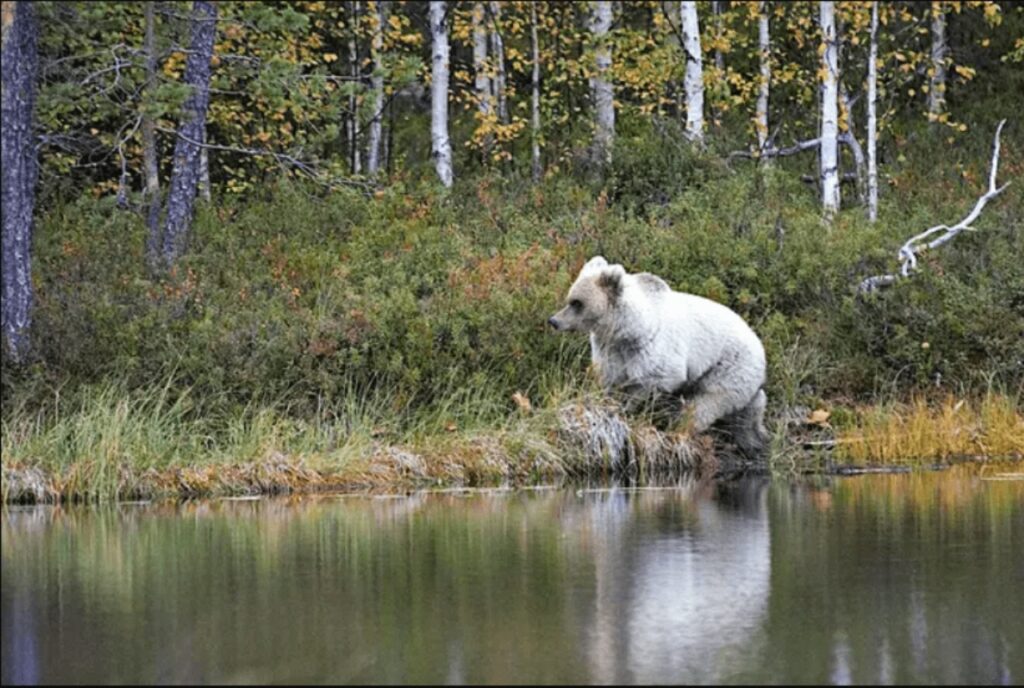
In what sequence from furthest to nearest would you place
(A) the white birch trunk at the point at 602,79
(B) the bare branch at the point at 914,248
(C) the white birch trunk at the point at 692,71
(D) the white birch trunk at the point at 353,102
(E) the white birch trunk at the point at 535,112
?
(D) the white birch trunk at the point at 353,102 < (A) the white birch trunk at the point at 602,79 < (E) the white birch trunk at the point at 535,112 < (C) the white birch trunk at the point at 692,71 < (B) the bare branch at the point at 914,248

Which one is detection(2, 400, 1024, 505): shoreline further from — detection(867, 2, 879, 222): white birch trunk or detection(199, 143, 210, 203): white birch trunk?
detection(199, 143, 210, 203): white birch trunk

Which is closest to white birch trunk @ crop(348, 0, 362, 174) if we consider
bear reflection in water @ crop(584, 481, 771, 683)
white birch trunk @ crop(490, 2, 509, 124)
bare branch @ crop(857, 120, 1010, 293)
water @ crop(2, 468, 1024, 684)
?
white birch trunk @ crop(490, 2, 509, 124)

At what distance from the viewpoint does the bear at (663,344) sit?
1634cm

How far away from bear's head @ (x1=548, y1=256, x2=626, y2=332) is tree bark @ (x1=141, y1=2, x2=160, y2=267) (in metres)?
5.21

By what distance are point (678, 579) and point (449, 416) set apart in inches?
260

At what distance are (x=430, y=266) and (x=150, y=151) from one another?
→ 581 cm

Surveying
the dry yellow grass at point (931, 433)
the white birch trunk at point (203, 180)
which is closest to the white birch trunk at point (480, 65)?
the white birch trunk at point (203, 180)

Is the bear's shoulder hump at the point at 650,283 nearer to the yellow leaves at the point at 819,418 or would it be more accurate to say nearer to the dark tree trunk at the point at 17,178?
the yellow leaves at the point at 819,418

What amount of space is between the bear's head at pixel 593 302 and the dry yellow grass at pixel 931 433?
11.7ft

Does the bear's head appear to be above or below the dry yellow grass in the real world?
above

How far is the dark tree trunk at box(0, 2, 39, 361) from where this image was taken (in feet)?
55.8

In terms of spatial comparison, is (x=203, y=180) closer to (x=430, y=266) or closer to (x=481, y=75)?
(x=481, y=75)

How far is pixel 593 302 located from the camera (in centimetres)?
1630

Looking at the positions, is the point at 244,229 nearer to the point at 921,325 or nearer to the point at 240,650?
the point at 921,325
